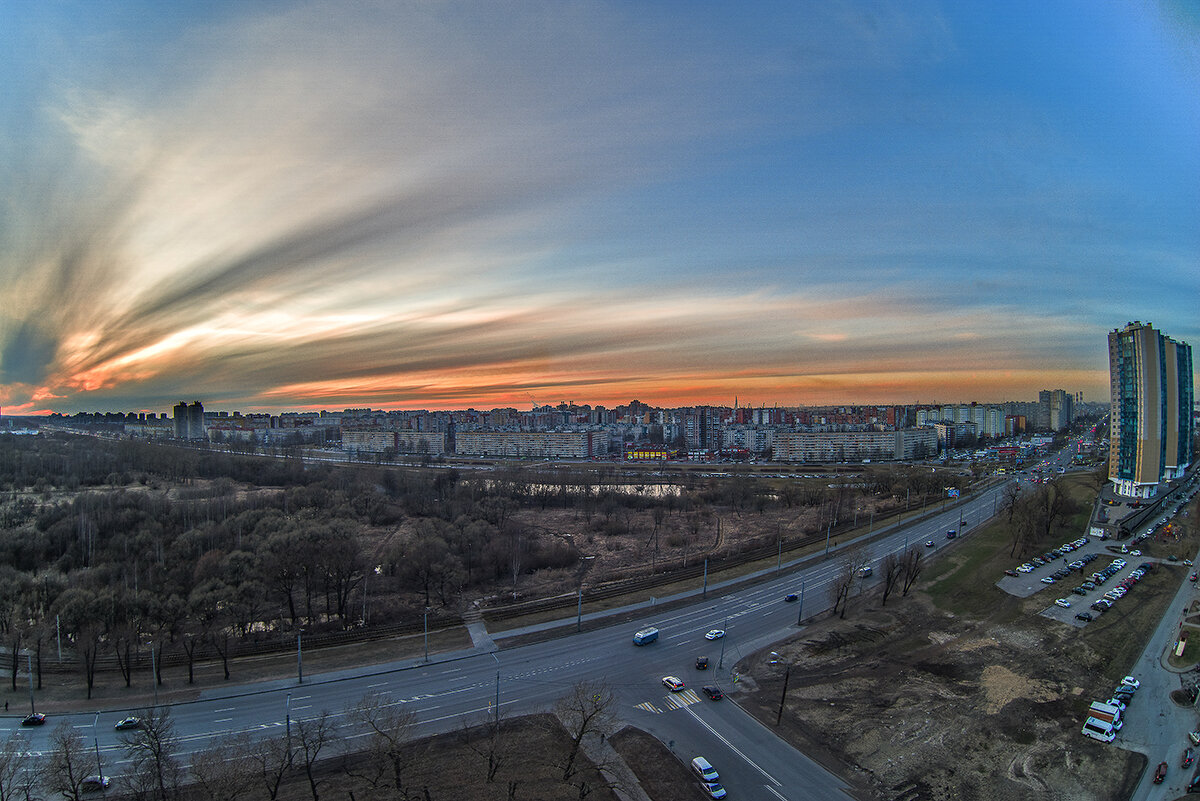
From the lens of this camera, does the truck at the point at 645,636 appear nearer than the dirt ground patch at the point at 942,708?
No

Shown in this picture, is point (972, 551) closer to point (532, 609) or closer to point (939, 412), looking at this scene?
point (532, 609)

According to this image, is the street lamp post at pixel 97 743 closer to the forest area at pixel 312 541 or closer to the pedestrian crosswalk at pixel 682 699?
the forest area at pixel 312 541

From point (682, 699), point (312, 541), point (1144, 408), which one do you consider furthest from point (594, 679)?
point (1144, 408)

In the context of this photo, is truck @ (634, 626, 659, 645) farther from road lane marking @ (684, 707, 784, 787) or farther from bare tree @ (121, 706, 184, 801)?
bare tree @ (121, 706, 184, 801)

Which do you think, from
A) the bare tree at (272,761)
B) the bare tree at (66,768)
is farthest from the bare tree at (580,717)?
the bare tree at (66,768)

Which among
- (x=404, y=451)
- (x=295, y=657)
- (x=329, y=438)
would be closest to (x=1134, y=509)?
(x=295, y=657)

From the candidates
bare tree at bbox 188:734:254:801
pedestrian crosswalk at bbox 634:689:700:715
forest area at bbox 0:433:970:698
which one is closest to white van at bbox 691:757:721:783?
pedestrian crosswalk at bbox 634:689:700:715
